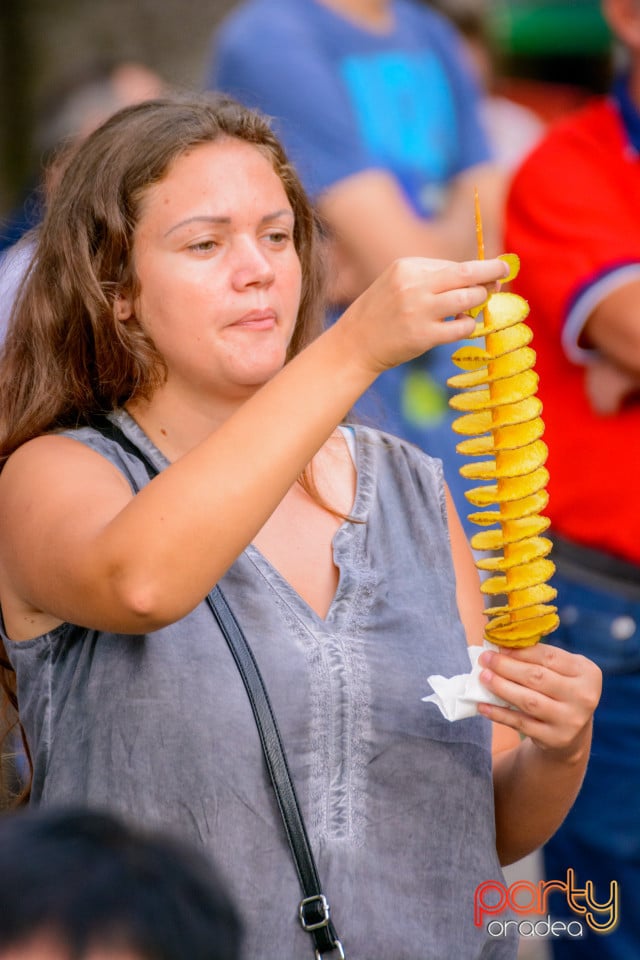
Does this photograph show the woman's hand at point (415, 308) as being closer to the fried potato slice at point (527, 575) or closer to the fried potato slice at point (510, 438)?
the fried potato slice at point (510, 438)

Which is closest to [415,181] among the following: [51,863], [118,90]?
[118,90]

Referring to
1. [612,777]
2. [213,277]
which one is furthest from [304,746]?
[612,777]

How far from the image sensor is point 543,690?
182cm

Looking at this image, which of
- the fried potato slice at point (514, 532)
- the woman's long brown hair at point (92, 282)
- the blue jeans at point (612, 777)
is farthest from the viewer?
the blue jeans at point (612, 777)

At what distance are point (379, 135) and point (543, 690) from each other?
2014mm

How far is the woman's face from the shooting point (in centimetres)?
192

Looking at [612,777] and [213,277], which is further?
[612,777]

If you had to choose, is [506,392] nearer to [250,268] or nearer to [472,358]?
[472,358]

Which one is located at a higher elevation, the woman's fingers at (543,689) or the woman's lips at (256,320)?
the woman's lips at (256,320)

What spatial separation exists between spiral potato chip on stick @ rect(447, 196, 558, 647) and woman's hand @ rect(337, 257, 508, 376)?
0.16 feet

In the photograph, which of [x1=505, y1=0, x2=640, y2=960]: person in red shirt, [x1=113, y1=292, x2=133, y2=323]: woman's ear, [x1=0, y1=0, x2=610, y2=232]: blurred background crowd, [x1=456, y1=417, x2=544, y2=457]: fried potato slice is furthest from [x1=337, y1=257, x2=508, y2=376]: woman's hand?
[x1=0, y1=0, x2=610, y2=232]: blurred background crowd

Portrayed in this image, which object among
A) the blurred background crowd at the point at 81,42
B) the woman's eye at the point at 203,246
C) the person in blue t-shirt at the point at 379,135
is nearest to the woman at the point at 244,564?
the woman's eye at the point at 203,246

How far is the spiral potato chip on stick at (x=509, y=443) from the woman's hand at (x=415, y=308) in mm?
48

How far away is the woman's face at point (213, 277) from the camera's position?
1921mm
